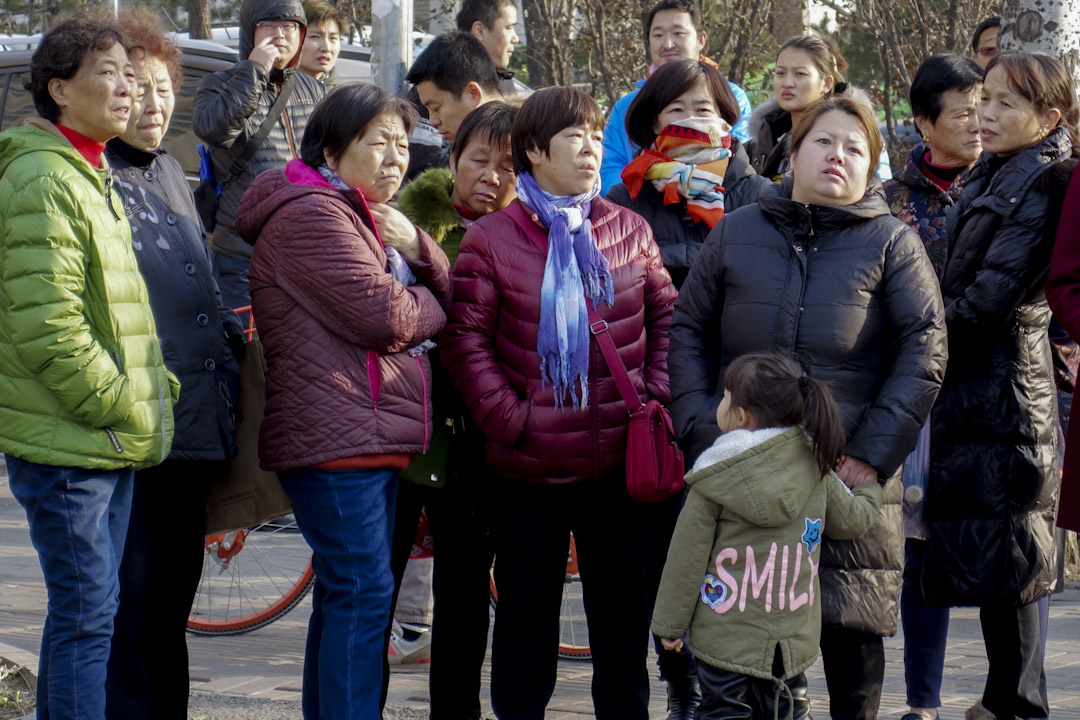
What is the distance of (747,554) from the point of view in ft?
12.1

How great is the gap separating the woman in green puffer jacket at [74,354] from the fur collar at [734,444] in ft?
4.71

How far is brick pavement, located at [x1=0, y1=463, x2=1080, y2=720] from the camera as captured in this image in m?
4.86

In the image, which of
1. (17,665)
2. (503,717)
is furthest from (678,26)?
(17,665)

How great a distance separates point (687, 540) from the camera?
12.2ft

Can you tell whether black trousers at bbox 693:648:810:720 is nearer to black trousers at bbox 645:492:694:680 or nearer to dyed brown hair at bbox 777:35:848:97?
black trousers at bbox 645:492:694:680

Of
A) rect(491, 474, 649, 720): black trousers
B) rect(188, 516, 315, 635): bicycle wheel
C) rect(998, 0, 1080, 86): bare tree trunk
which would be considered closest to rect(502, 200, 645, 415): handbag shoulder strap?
rect(491, 474, 649, 720): black trousers

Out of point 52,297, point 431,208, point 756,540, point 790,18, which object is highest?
point 790,18

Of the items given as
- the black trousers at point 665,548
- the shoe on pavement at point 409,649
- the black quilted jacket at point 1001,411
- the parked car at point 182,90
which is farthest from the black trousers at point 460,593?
the parked car at point 182,90

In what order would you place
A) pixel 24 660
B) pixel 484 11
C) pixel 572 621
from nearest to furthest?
pixel 24 660 → pixel 572 621 → pixel 484 11

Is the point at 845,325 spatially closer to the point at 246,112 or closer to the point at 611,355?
the point at 611,355

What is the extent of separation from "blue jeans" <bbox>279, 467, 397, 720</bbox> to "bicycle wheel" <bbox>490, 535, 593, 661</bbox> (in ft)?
4.30

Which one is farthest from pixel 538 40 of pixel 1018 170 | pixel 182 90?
pixel 1018 170

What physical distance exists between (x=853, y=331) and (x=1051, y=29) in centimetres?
309

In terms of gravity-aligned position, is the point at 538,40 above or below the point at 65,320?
above
